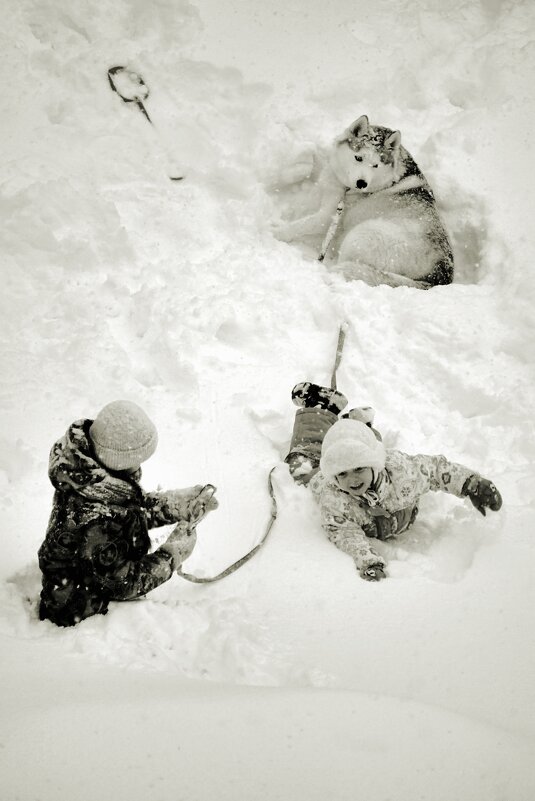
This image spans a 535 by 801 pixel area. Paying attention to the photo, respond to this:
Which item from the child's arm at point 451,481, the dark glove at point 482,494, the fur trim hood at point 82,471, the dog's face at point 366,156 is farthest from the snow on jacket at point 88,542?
the dog's face at point 366,156

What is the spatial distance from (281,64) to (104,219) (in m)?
2.13

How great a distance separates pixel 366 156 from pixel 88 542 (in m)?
3.28

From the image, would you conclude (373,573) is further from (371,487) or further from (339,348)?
(339,348)

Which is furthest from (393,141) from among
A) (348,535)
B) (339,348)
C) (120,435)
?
(120,435)

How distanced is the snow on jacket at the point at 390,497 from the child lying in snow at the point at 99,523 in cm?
74

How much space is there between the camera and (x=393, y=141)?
174 inches

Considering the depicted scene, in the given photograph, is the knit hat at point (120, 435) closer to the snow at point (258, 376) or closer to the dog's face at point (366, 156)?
the snow at point (258, 376)

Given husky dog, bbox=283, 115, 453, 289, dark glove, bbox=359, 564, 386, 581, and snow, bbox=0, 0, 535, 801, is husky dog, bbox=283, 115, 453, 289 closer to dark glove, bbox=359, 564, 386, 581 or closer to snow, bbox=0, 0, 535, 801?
snow, bbox=0, 0, 535, 801

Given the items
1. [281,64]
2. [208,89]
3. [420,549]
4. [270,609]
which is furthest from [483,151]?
[270,609]

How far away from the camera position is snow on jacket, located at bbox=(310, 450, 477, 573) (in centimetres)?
284

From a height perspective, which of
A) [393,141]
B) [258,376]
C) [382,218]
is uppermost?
[393,141]

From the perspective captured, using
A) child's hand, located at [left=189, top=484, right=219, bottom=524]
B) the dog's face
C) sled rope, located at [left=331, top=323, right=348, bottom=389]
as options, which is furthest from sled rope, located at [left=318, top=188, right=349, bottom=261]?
child's hand, located at [left=189, top=484, right=219, bottom=524]

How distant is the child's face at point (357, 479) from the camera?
2729mm

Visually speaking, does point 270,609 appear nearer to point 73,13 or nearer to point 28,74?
point 28,74
